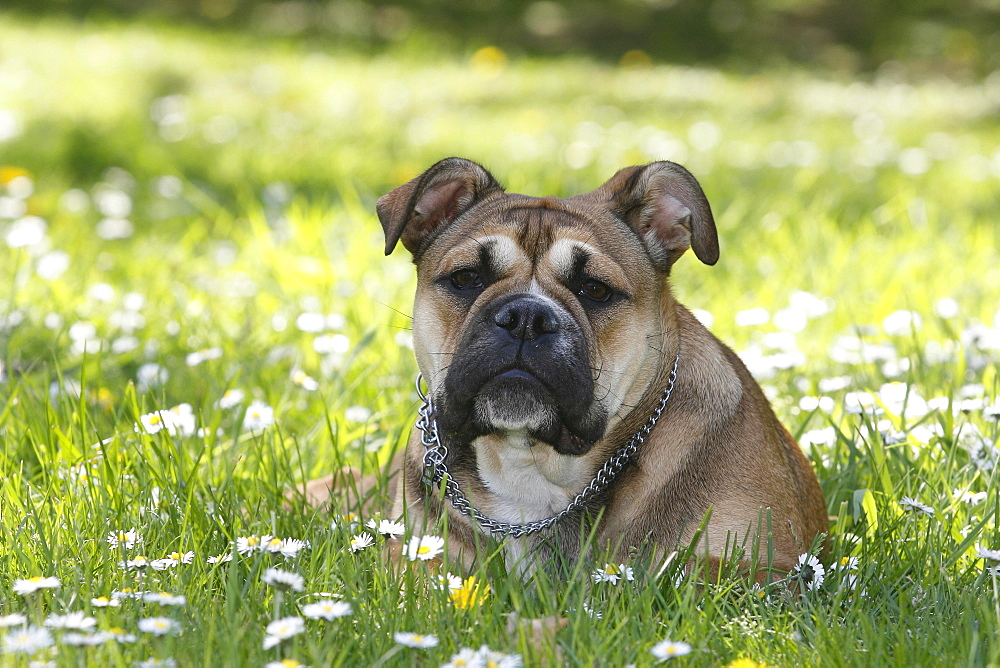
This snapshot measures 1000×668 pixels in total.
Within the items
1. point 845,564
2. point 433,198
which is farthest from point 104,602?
point 845,564

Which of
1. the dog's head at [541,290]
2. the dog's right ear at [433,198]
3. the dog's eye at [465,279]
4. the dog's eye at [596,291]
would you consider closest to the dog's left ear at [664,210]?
the dog's head at [541,290]

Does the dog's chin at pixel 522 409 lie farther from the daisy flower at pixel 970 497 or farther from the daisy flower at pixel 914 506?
the daisy flower at pixel 970 497

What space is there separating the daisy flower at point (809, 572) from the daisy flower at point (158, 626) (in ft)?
5.43

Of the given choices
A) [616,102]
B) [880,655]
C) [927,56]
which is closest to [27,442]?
[880,655]

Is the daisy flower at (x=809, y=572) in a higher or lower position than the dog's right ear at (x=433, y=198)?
lower

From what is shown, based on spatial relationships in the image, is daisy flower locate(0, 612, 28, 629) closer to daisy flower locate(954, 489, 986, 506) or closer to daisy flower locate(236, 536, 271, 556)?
daisy flower locate(236, 536, 271, 556)

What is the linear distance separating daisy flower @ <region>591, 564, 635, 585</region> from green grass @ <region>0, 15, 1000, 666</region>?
4 centimetres

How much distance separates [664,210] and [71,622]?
89.7 inches

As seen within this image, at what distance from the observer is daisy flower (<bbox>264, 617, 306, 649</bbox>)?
238 cm

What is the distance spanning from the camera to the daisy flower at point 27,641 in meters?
2.26

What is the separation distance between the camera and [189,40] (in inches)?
575

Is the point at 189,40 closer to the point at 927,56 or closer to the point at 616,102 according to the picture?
the point at 616,102

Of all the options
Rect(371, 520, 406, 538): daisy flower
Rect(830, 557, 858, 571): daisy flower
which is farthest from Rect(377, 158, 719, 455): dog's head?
Rect(830, 557, 858, 571): daisy flower

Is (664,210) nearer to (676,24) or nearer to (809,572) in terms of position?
(809,572)
